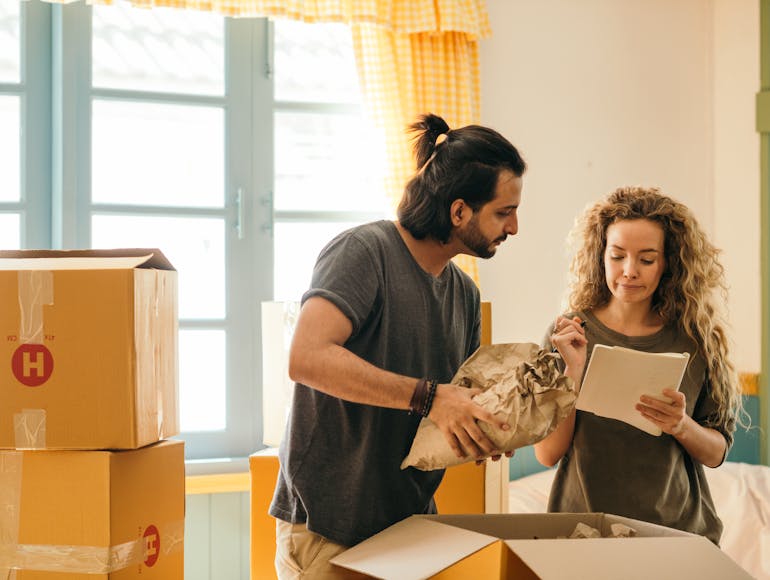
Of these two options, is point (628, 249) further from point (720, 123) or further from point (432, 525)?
point (720, 123)

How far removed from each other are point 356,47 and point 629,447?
1806 millimetres

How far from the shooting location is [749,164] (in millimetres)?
3549

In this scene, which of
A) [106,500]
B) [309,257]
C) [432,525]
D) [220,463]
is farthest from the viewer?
[309,257]

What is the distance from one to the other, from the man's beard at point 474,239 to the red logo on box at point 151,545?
81 centimetres

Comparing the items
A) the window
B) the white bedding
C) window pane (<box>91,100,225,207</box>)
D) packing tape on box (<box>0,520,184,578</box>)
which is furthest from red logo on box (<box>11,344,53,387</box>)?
the white bedding

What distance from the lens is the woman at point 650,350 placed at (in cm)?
171

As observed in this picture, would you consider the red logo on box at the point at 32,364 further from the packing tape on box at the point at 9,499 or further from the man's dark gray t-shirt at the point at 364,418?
the man's dark gray t-shirt at the point at 364,418

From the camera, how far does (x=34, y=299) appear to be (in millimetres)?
1505

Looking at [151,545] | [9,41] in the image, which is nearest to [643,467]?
[151,545]

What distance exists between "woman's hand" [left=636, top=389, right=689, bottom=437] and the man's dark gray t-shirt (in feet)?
1.42

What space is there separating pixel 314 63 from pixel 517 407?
2151mm

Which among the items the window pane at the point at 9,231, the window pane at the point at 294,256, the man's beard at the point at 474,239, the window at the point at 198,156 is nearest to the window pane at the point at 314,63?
the window at the point at 198,156

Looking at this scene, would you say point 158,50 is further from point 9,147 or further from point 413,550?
point 413,550

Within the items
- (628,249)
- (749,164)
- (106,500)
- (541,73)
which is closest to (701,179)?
(749,164)
